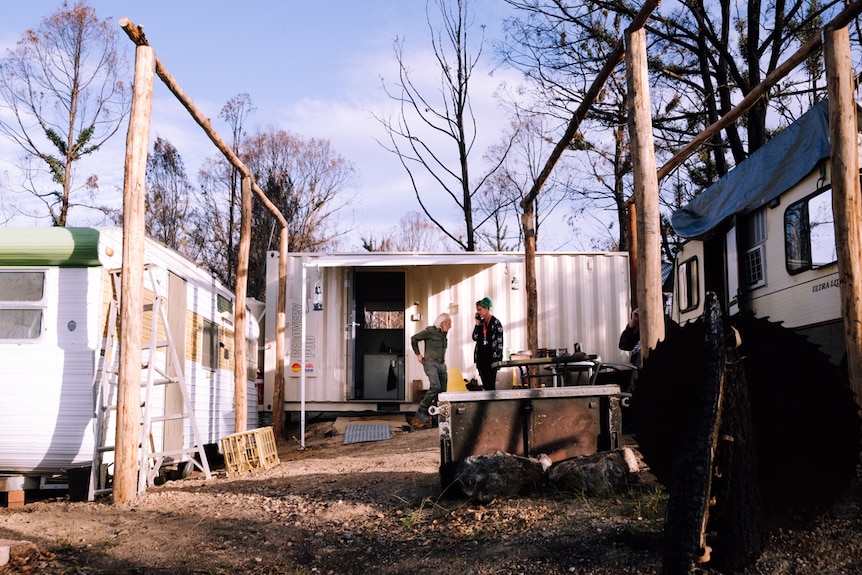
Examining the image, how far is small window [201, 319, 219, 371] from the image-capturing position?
1018 cm

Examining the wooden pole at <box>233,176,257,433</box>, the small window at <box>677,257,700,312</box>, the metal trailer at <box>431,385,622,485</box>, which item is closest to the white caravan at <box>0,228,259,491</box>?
the wooden pole at <box>233,176,257,433</box>

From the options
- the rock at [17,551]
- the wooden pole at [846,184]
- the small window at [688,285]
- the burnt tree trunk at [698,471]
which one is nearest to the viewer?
the burnt tree trunk at [698,471]

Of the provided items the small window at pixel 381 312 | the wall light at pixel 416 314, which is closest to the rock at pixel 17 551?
the wall light at pixel 416 314

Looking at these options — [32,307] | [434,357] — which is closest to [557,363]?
[434,357]

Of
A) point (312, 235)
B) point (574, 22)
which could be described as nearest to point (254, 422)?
point (574, 22)

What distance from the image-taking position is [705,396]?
107 inches

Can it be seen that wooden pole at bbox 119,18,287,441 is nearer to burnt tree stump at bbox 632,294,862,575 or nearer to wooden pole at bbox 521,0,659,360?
wooden pole at bbox 521,0,659,360

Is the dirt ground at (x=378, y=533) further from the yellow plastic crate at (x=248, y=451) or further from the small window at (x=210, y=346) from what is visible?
the small window at (x=210, y=346)

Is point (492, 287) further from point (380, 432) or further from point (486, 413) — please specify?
point (486, 413)

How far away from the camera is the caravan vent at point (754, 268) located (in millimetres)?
8602

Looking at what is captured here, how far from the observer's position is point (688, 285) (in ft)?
35.7

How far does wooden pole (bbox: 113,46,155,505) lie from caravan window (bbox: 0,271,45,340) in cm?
101

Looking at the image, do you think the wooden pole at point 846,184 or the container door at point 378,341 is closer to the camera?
the wooden pole at point 846,184

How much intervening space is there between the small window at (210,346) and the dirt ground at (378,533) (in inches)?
130
